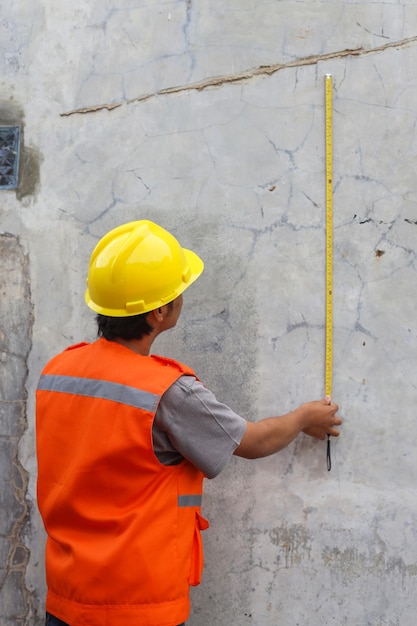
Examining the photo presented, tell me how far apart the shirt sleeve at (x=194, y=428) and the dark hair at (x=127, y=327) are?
0.65 ft

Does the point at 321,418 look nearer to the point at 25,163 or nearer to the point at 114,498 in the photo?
the point at 114,498

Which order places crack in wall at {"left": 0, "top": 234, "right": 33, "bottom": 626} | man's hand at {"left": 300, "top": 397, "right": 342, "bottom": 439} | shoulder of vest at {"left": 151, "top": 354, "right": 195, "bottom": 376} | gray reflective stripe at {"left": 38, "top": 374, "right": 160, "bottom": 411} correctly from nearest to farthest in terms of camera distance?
gray reflective stripe at {"left": 38, "top": 374, "right": 160, "bottom": 411} < shoulder of vest at {"left": 151, "top": 354, "right": 195, "bottom": 376} < man's hand at {"left": 300, "top": 397, "right": 342, "bottom": 439} < crack in wall at {"left": 0, "top": 234, "right": 33, "bottom": 626}

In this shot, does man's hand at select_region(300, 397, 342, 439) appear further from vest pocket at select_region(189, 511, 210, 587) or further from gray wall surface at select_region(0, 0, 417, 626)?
vest pocket at select_region(189, 511, 210, 587)

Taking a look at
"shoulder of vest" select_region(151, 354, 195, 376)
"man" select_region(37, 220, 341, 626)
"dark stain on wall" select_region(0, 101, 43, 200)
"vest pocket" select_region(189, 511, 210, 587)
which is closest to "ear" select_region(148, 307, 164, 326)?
"man" select_region(37, 220, 341, 626)

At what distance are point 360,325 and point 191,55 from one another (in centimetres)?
121

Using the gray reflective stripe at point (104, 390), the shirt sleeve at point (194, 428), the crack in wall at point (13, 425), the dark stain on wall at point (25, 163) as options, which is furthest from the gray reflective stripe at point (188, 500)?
the dark stain on wall at point (25, 163)

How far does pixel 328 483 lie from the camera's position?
2.63m

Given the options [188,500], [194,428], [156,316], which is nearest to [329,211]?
[156,316]

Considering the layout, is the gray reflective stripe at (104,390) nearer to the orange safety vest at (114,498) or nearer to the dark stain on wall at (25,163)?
the orange safety vest at (114,498)

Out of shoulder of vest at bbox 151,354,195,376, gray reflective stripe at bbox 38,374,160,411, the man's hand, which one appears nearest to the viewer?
gray reflective stripe at bbox 38,374,160,411

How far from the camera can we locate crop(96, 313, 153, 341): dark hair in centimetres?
208

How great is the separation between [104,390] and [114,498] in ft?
0.99

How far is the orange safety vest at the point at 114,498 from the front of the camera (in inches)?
76.8

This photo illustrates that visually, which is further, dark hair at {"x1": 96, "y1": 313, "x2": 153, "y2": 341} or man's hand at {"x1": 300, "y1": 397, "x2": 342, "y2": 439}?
man's hand at {"x1": 300, "y1": 397, "x2": 342, "y2": 439}
